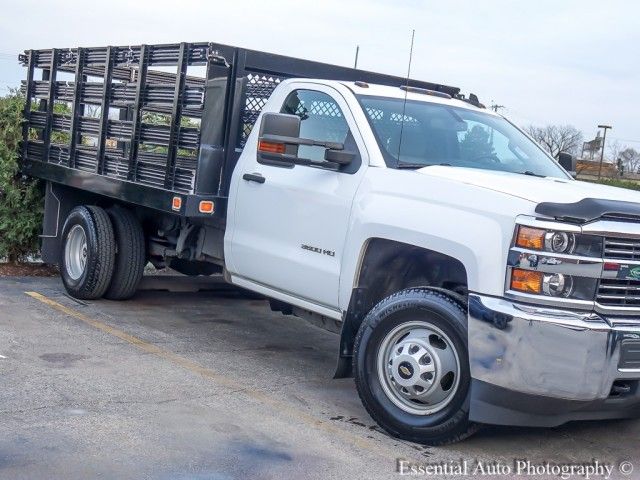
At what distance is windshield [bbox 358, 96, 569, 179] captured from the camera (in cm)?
640

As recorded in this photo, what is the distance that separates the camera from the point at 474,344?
5012 mm

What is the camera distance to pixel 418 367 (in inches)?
211

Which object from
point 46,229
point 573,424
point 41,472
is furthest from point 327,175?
point 46,229

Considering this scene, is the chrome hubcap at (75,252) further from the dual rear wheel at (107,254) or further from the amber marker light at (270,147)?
the amber marker light at (270,147)

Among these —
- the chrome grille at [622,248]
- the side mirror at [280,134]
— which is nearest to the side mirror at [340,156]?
the side mirror at [280,134]

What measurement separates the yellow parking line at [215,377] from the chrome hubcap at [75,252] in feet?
1.22

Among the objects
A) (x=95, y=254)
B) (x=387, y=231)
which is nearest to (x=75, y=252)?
(x=95, y=254)

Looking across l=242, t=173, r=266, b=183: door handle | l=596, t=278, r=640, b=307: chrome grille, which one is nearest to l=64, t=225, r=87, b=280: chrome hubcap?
l=242, t=173, r=266, b=183: door handle

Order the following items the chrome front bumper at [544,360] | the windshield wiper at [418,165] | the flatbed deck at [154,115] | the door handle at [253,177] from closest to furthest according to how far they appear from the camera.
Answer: the chrome front bumper at [544,360]
the windshield wiper at [418,165]
the door handle at [253,177]
the flatbed deck at [154,115]

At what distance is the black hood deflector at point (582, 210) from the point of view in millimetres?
4859

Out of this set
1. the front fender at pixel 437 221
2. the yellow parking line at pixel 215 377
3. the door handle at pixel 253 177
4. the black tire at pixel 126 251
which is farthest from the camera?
the black tire at pixel 126 251

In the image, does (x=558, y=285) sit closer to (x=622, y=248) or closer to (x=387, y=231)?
(x=622, y=248)

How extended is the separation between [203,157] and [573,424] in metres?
3.38

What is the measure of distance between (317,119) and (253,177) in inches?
25.2
